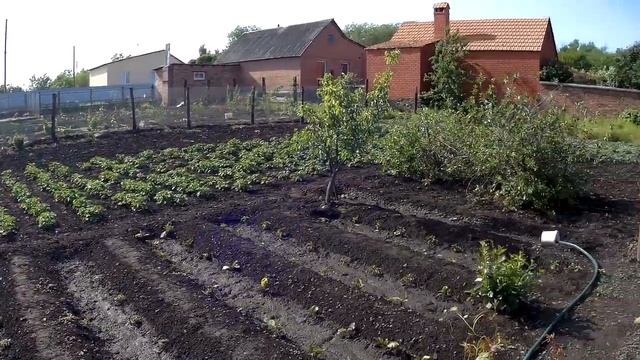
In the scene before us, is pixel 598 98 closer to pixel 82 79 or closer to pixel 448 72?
pixel 448 72

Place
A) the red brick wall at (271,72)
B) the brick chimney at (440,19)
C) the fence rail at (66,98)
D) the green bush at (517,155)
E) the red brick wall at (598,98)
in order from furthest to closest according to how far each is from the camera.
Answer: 1. the red brick wall at (271,72)
2. the fence rail at (66,98)
3. the brick chimney at (440,19)
4. the red brick wall at (598,98)
5. the green bush at (517,155)

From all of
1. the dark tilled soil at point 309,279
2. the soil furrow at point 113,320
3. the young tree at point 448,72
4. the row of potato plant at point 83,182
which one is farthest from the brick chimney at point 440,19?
the soil furrow at point 113,320

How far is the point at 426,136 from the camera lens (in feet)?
39.5

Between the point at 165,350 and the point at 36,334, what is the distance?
1.32m

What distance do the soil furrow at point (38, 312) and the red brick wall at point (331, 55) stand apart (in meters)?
31.3

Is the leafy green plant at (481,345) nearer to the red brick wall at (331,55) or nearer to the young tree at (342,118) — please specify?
the young tree at (342,118)

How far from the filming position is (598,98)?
70.4ft

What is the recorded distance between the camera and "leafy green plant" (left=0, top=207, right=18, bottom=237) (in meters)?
10.6

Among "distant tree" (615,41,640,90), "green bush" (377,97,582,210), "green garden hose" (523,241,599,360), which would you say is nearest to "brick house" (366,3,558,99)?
"distant tree" (615,41,640,90)

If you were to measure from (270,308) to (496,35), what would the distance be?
70.1ft

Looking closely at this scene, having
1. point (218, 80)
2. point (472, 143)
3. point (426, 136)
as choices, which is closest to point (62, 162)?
point (426, 136)

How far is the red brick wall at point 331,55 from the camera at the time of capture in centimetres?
3966

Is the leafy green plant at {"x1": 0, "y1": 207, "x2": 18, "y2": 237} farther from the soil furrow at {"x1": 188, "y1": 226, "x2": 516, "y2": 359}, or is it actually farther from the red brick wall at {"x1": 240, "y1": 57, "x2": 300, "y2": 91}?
the red brick wall at {"x1": 240, "y1": 57, "x2": 300, "y2": 91}

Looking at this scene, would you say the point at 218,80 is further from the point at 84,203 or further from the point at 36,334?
the point at 36,334
